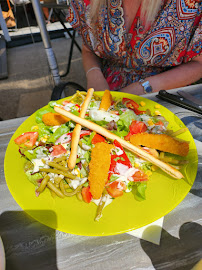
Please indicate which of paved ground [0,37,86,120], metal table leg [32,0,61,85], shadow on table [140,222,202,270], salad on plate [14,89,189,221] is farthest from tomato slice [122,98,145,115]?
paved ground [0,37,86,120]

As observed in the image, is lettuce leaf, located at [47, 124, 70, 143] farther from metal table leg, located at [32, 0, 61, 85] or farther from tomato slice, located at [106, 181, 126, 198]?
metal table leg, located at [32, 0, 61, 85]

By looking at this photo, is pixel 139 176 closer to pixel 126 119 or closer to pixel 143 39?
pixel 126 119

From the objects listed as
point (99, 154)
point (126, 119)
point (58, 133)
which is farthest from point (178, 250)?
point (58, 133)

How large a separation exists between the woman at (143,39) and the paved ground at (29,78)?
1.67 metres

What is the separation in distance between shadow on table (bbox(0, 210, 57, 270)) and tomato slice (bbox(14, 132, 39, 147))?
12.0 inches

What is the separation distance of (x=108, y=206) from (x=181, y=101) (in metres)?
0.76

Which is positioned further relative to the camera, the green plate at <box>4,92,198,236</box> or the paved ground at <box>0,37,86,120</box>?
the paved ground at <box>0,37,86,120</box>

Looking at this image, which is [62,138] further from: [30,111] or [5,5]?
[5,5]

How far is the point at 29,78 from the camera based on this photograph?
12.2 ft

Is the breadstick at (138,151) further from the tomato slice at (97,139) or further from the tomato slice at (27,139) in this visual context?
the tomato slice at (27,139)

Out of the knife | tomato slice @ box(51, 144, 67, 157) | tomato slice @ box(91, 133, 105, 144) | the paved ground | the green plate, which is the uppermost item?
tomato slice @ box(91, 133, 105, 144)

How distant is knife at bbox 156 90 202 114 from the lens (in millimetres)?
1072

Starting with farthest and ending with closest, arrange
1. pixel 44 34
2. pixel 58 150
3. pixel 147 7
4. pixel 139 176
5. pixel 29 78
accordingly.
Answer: pixel 29 78 → pixel 44 34 → pixel 147 7 → pixel 58 150 → pixel 139 176

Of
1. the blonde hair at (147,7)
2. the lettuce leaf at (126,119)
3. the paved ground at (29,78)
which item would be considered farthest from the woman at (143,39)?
the paved ground at (29,78)
